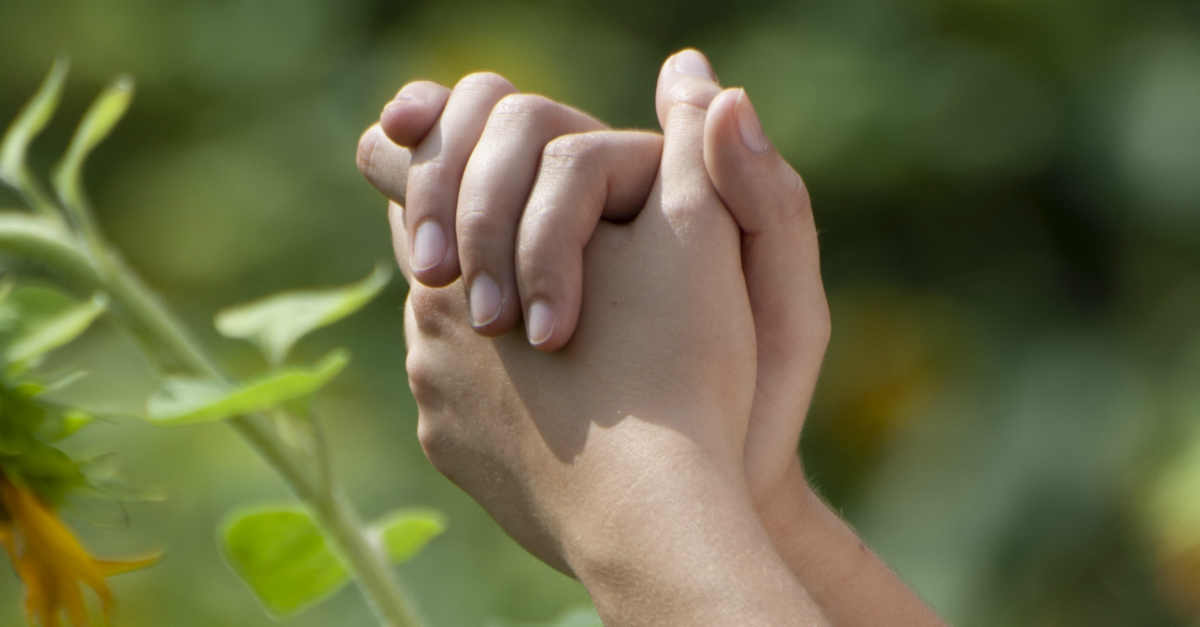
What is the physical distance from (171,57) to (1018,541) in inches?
85.0

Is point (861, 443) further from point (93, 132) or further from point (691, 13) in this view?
point (93, 132)

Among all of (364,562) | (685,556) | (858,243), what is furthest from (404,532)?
(858,243)

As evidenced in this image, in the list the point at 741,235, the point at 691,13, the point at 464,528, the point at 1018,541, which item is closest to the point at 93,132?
the point at 741,235

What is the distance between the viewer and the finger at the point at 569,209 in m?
0.42

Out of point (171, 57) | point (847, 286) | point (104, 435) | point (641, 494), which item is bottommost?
point (104, 435)

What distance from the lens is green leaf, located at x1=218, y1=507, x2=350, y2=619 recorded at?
20.4 inches

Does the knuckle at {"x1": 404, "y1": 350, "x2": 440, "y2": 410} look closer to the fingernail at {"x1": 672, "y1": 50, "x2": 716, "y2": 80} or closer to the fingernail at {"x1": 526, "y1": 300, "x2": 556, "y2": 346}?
the fingernail at {"x1": 526, "y1": 300, "x2": 556, "y2": 346}

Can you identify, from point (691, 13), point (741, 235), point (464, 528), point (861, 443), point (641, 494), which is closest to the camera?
point (641, 494)

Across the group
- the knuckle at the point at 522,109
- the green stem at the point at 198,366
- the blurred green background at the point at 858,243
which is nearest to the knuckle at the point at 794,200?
the knuckle at the point at 522,109

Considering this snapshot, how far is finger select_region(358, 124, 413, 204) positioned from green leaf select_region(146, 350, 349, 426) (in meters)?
0.10

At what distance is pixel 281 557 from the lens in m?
0.54

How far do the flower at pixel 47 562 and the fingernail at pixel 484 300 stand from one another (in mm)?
208

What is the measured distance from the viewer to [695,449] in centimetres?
39

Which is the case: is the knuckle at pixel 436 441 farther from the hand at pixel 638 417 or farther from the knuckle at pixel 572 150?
the knuckle at pixel 572 150
